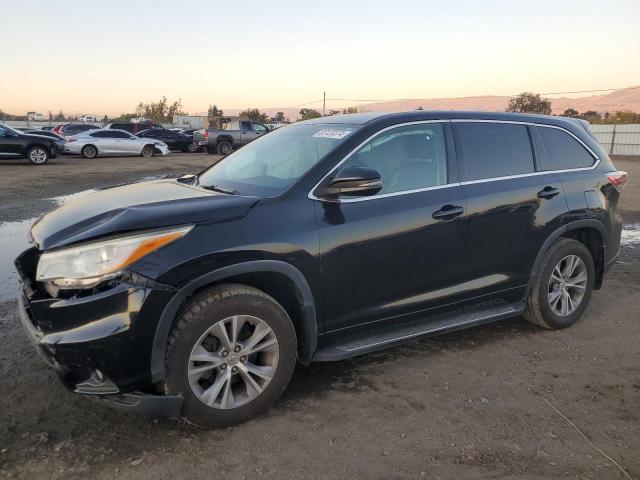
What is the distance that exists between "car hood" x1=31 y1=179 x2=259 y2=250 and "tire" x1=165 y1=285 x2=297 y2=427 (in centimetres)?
44

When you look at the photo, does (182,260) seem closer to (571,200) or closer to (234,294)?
(234,294)

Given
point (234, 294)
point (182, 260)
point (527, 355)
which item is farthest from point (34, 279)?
point (527, 355)

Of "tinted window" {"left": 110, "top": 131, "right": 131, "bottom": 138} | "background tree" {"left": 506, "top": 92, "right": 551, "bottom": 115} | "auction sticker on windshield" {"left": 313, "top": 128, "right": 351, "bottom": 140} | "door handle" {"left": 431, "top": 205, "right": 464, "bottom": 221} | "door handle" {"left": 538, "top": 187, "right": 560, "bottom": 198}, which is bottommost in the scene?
"door handle" {"left": 431, "top": 205, "right": 464, "bottom": 221}

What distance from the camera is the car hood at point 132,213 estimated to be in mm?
2957

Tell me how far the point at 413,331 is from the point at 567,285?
179cm

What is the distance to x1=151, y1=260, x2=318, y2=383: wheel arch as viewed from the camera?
2887 millimetres

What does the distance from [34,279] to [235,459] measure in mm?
1574

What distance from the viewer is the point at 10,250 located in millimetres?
7164

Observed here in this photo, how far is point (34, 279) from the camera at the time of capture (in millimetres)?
3213

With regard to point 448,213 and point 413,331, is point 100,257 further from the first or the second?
point 448,213

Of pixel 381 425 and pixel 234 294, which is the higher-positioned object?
pixel 234 294

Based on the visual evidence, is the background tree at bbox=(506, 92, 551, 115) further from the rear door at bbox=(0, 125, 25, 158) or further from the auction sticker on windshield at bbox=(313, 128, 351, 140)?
the auction sticker on windshield at bbox=(313, 128, 351, 140)

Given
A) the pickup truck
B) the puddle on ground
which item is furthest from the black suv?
the pickup truck

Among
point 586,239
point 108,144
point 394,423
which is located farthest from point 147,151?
point 394,423
